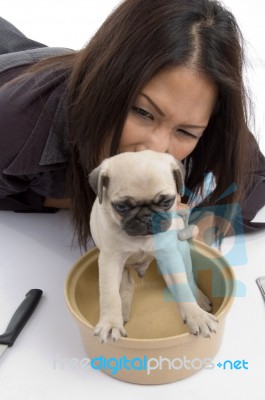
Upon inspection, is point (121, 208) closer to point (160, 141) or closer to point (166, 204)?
point (166, 204)

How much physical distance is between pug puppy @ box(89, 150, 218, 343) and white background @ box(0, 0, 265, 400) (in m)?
0.17

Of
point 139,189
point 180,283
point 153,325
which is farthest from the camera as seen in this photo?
point 153,325

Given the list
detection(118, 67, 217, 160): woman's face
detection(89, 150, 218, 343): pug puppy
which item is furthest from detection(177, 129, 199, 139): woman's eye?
detection(89, 150, 218, 343): pug puppy

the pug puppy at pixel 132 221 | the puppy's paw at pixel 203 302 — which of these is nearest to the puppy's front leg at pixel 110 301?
the pug puppy at pixel 132 221

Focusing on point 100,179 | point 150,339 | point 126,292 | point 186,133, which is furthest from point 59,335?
point 186,133

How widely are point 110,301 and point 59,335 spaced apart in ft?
0.81

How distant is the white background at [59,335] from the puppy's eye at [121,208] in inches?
14.4

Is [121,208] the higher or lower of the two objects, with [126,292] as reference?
higher

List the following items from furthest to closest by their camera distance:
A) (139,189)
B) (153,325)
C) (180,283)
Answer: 1. (153,325)
2. (180,283)
3. (139,189)

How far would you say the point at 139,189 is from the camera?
784 millimetres

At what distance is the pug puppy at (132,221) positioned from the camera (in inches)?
31.0

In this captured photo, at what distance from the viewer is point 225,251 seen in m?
1.30

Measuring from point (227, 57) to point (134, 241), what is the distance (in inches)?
17.8

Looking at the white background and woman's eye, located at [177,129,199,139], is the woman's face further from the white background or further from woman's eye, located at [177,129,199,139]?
the white background
